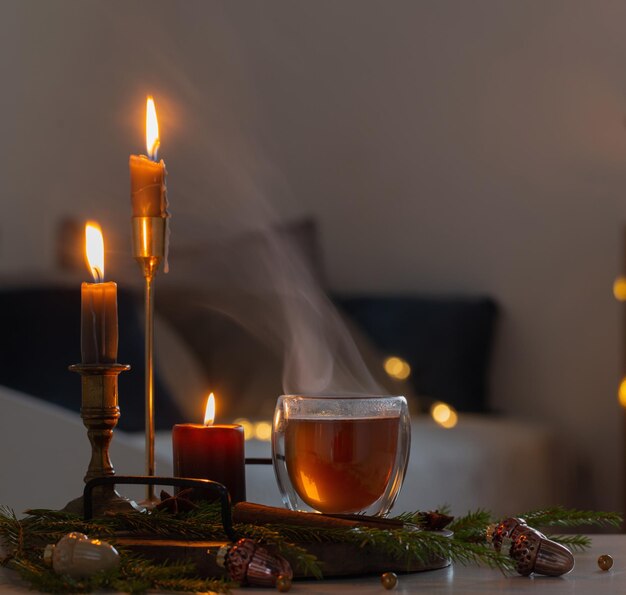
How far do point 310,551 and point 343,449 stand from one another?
0.42ft

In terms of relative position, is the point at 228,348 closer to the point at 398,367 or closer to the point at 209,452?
the point at 398,367

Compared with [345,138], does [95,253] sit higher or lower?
lower

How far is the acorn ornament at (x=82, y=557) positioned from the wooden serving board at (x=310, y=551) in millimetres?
39

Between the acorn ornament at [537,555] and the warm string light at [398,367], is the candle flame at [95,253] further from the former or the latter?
the warm string light at [398,367]

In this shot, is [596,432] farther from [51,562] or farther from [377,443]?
[51,562]

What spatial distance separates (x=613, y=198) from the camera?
9.59 feet

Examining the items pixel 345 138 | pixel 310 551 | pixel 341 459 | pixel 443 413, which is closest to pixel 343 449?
pixel 341 459

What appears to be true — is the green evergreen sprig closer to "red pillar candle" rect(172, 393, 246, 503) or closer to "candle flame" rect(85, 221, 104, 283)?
"red pillar candle" rect(172, 393, 246, 503)

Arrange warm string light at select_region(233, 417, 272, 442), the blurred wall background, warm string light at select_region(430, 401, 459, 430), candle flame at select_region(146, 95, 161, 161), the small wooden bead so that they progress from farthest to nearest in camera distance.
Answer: the blurred wall background < warm string light at select_region(430, 401, 459, 430) < warm string light at select_region(233, 417, 272, 442) < candle flame at select_region(146, 95, 161, 161) < the small wooden bead

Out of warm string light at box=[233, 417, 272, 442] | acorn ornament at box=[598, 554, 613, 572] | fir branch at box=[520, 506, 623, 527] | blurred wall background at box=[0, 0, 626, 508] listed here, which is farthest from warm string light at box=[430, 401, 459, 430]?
acorn ornament at box=[598, 554, 613, 572]

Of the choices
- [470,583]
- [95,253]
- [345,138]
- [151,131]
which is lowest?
[470,583]

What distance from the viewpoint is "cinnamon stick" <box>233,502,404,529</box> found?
0.76 metres

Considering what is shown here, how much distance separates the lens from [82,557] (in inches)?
26.8

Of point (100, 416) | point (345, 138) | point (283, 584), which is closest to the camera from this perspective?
point (283, 584)
